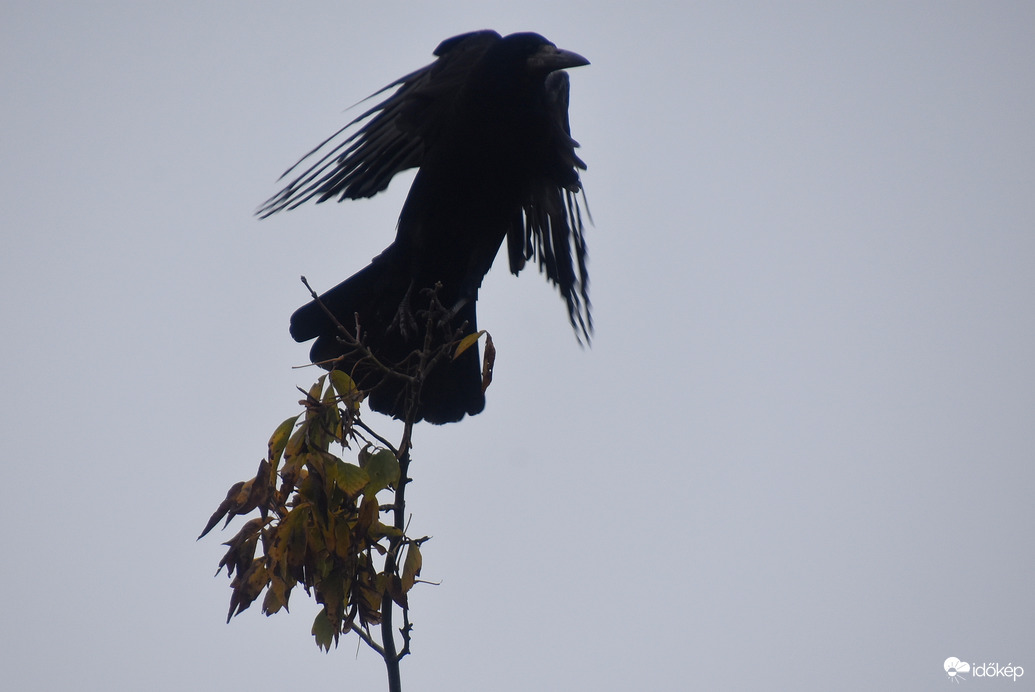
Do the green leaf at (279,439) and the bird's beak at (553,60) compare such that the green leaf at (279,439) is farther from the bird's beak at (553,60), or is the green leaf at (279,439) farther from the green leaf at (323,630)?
the bird's beak at (553,60)

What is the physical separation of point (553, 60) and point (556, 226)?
741mm

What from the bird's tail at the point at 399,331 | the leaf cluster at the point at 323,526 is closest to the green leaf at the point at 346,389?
the leaf cluster at the point at 323,526

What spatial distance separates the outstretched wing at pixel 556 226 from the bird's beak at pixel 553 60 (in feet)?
0.58

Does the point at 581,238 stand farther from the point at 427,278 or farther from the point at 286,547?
the point at 286,547

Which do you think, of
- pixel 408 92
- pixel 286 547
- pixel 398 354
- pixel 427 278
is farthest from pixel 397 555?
pixel 408 92

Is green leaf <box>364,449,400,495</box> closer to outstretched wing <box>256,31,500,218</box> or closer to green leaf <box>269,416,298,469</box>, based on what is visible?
green leaf <box>269,416,298,469</box>

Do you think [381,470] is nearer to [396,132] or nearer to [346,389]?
[346,389]

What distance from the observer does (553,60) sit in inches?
162

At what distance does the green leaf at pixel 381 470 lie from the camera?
78.1 inches

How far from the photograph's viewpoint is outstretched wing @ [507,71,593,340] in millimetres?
4133

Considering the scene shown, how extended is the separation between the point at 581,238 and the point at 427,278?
751mm

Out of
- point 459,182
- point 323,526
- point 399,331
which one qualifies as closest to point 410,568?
point 323,526

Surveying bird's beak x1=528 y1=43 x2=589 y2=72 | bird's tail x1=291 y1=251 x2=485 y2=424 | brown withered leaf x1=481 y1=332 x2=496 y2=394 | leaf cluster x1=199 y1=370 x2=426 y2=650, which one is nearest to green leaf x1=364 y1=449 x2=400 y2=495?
leaf cluster x1=199 y1=370 x2=426 y2=650

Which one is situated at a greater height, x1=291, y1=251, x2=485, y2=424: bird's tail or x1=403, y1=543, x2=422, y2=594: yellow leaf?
x1=291, y1=251, x2=485, y2=424: bird's tail
